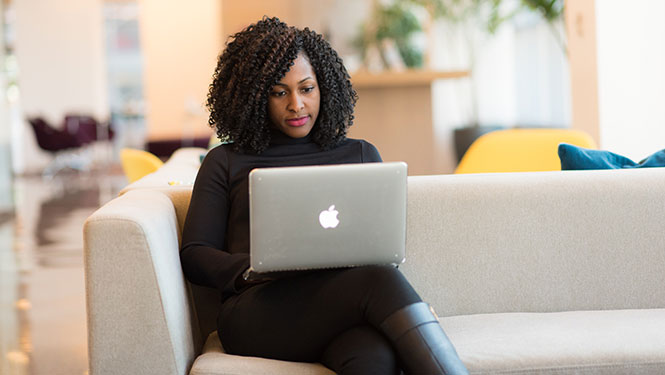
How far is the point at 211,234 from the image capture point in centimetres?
207

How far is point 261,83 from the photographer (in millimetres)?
2209

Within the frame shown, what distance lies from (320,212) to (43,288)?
3245mm

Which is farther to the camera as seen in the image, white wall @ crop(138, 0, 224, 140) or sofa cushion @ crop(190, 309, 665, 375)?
white wall @ crop(138, 0, 224, 140)

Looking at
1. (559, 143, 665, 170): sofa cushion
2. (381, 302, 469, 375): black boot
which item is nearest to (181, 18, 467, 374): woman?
(381, 302, 469, 375): black boot

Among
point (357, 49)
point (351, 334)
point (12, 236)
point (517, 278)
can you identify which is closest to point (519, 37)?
point (357, 49)

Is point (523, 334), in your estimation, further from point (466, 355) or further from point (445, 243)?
point (445, 243)

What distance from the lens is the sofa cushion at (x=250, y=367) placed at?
5.96 feet

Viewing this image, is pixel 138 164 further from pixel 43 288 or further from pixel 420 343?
pixel 420 343

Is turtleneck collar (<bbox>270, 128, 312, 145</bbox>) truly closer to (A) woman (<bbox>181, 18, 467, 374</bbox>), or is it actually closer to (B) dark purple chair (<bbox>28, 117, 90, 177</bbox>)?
(A) woman (<bbox>181, 18, 467, 374</bbox>)

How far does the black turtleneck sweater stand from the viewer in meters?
1.98

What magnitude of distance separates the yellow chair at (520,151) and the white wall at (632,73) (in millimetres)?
1500

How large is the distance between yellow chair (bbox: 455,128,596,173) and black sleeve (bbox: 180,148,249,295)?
4.94 ft

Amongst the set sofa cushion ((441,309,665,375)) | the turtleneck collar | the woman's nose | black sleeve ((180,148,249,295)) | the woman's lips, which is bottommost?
sofa cushion ((441,309,665,375))

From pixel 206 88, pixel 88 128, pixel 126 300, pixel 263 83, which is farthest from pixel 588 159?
pixel 88 128
